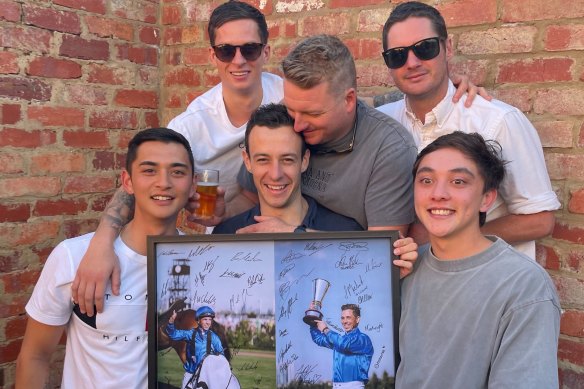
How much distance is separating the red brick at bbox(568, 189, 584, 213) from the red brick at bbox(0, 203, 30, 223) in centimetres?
274

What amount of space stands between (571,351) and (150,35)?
3.08 m

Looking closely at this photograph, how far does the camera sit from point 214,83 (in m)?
3.89

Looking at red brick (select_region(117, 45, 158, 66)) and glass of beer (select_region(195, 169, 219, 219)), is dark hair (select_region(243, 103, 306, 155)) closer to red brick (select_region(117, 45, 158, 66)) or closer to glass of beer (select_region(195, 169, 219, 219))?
glass of beer (select_region(195, 169, 219, 219))

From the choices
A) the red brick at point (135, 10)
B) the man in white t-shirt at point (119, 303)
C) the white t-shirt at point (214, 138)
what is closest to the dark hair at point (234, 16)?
the white t-shirt at point (214, 138)

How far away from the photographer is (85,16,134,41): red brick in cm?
356

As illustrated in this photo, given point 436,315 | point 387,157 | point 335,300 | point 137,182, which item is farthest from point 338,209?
point 137,182

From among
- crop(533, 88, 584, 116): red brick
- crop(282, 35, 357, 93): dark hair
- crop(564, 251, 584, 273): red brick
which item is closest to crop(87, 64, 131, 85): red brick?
crop(282, 35, 357, 93): dark hair

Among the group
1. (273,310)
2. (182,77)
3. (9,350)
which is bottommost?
(9,350)

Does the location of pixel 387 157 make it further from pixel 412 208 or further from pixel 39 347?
pixel 39 347

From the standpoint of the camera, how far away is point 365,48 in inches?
131

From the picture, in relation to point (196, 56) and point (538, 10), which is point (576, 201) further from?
point (196, 56)

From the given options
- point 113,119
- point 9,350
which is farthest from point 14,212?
point 113,119

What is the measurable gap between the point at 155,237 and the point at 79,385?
0.71 meters

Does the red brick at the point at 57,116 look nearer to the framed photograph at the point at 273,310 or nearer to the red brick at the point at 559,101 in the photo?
the framed photograph at the point at 273,310
